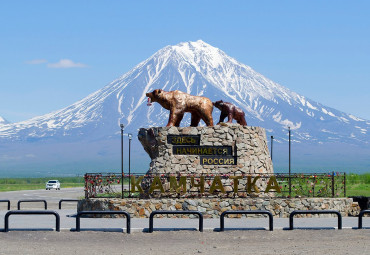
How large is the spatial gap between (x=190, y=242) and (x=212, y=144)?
1129 centimetres

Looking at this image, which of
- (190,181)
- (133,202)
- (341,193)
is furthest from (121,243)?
(341,193)

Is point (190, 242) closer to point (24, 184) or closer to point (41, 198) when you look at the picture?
point (41, 198)

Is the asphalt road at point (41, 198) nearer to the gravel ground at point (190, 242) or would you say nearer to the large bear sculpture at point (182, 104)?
the large bear sculpture at point (182, 104)

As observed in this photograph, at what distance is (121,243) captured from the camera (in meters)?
19.2

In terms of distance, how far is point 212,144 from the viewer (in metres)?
30.4

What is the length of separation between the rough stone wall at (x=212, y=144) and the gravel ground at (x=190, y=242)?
340 inches

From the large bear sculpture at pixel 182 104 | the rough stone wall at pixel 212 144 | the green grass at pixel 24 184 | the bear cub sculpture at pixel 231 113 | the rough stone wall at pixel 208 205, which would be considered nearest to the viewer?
the rough stone wall at pixel 208 205

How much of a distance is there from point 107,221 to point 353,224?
8274mm

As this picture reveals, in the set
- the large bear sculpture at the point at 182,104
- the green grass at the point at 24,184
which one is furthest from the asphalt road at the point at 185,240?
the green grass at the point at 24,184

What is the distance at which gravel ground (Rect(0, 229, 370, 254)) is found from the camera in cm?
1767

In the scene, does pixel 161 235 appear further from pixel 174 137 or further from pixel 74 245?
pixel 174 137

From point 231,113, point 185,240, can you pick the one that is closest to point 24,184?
point 231,113

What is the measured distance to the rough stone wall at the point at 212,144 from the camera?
30125 mm

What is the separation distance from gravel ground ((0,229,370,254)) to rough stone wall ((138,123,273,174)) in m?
8.63
